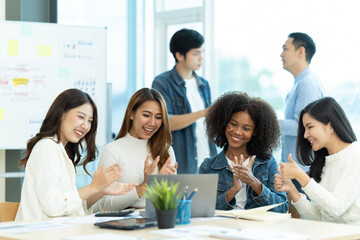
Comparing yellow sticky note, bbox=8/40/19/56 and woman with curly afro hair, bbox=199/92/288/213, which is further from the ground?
yellow sticky note, bbox=8/40/19/56

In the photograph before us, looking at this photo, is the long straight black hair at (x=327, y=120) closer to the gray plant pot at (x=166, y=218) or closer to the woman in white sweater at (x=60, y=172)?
the woman in white sweater at (x=60, y=172)

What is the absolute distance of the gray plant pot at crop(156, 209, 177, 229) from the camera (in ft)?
6.66

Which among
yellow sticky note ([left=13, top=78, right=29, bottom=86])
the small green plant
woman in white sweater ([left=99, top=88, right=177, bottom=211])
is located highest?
yellow sticky note ([left=13, top=78, right=29, bottom=86])

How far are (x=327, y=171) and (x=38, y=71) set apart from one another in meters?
2.55

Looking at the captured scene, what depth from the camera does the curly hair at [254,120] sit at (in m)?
3.20

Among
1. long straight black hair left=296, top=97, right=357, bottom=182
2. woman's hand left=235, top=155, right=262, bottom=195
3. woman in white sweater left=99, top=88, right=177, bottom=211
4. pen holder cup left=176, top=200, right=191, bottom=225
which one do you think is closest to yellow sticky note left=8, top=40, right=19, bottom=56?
woman in white sweater left=99, top=88, right=177, bottom=211

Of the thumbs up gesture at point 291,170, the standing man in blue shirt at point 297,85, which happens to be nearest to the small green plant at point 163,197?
the thumbs up gesture at point 291,170

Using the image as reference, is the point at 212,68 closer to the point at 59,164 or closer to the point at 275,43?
the point at 275,43

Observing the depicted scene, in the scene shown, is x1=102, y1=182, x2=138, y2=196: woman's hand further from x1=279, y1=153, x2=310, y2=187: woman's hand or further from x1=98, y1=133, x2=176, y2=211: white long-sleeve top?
x1=279, y1=153, x2=310, y2=187: woman's hand

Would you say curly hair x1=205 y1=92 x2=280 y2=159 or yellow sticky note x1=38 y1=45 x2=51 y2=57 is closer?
curly hair x1=205 y1=92 x2=280 y2=159

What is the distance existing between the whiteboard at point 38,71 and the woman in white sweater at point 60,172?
163cm

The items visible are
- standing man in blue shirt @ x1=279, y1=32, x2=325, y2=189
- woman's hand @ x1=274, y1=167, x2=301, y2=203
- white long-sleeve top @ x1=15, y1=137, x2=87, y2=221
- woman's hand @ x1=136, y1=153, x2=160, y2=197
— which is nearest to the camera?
white long-sleeve top @ x1=15, y1=137, x2=87, y2=221

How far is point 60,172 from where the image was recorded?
8.47 ft

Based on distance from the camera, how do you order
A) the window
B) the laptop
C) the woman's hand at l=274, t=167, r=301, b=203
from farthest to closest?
the window
the woman's hand at l=274, t=167, r=301, b=203
the laptop
